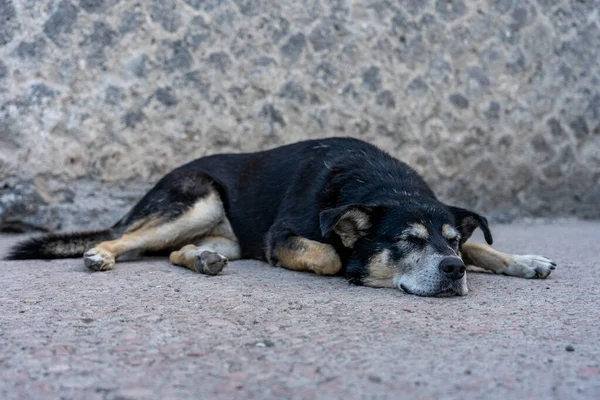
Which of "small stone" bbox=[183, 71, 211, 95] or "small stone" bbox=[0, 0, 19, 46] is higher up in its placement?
"small stone" bbox=[0, 0, 19, 46]

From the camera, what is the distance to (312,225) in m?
5.51

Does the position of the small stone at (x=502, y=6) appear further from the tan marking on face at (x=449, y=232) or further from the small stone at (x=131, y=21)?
the tan marking on face at (x=449, y=232)

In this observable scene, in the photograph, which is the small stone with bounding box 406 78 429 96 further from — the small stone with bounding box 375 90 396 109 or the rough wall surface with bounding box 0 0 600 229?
the small stone with bounding box 375 90 396 109

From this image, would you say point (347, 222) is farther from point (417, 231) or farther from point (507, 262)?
point (507, 262)

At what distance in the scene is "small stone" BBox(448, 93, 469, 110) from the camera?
351 inches

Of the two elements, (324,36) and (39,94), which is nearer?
(39,94)

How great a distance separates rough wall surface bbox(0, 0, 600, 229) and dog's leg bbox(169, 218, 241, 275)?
1783mm

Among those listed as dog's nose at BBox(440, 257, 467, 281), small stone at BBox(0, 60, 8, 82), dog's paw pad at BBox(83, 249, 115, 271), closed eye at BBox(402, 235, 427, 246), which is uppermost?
small stone at BBox(0, 60, 8, 82)

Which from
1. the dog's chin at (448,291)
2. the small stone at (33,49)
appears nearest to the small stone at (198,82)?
the small stone at (33,49)

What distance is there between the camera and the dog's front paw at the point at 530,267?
17.5 feet

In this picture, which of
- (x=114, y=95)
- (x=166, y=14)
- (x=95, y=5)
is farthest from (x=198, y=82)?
(x=95, y=5)

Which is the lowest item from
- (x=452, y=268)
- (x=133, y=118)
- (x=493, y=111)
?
(x=452, y=268)

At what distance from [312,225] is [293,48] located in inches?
131

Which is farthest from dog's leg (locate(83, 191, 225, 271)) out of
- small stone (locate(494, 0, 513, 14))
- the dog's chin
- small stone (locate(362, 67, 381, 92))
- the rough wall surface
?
small stone (locate(494, 0, 513, 14))
